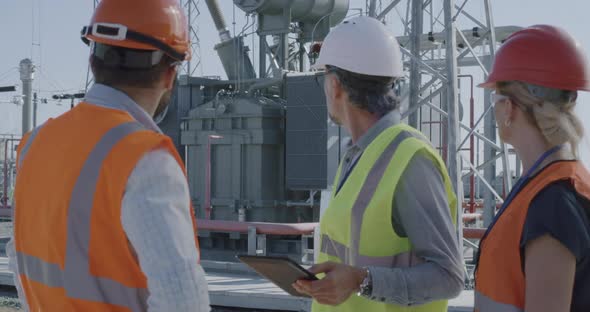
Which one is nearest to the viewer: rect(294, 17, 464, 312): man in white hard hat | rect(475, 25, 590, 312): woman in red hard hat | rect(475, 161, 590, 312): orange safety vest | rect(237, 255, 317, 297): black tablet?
rect(475, 25, 590, 312): woman in red hard hat

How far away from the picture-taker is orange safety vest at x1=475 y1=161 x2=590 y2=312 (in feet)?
6.86

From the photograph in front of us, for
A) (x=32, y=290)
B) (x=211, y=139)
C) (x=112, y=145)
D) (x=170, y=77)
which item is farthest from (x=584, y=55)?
(x=211, y=139)

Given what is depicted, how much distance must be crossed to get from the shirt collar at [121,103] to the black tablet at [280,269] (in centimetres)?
62

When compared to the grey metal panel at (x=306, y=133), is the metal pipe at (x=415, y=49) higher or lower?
higher

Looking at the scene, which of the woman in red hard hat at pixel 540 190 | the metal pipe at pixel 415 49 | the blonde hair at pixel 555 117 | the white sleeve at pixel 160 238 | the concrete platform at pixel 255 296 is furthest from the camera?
the metal pipe at pixel 415 49

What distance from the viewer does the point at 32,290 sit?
201cm

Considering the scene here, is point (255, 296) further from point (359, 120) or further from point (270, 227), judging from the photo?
point (359, 120)

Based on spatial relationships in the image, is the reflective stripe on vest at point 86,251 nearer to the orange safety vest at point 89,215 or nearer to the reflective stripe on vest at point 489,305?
the orange safety vest at point 89,215

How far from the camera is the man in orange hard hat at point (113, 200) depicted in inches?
68.4

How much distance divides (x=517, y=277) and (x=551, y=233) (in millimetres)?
184

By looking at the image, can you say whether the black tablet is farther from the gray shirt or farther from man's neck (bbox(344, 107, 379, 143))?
man's neck (bbox(344, 107, 379, 143))

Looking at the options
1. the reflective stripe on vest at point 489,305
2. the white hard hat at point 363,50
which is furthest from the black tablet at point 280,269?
the white hard hat at point 363,50

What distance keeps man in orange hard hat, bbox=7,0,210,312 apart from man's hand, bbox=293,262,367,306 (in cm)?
69

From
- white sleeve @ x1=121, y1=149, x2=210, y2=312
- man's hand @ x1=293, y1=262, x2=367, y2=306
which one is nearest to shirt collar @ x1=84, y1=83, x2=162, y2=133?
white sleeve @ x1=121, y1=149, x2=210, y2=312
